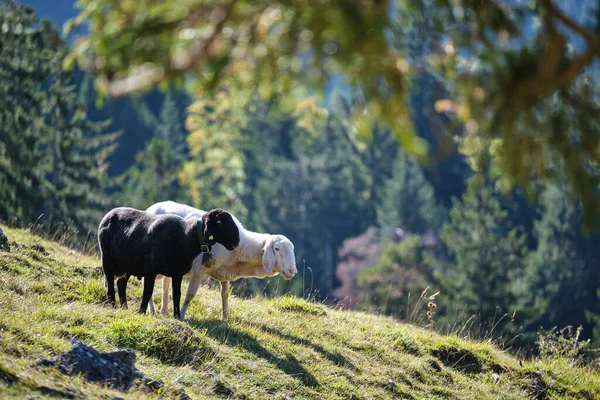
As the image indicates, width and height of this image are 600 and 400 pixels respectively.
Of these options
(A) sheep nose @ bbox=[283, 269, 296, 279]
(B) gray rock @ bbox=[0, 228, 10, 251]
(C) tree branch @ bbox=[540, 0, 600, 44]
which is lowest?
(A) sheep nose @ bbox=[283, 269, 296, 279]

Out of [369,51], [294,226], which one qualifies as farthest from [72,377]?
[294,226]

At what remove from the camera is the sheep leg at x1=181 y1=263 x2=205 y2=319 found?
1152cm

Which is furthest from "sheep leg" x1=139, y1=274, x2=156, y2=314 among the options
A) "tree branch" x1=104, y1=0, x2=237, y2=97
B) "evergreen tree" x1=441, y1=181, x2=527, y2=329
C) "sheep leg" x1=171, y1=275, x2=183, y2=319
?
"evergreen tree" x1=441, y1=181, x2=527, y2=329

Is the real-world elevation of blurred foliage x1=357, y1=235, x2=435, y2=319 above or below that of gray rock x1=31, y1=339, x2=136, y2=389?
below

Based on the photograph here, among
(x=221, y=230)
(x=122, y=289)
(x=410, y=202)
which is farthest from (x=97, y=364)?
(x=410, y=202)

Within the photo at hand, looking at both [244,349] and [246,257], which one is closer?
[244,349]

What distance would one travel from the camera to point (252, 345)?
35.2 ft

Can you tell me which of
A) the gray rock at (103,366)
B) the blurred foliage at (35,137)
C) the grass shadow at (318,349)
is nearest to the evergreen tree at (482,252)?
the blurred foliage at (35,137)

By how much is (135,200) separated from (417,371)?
40.8m

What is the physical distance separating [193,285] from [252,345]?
143 centimetres

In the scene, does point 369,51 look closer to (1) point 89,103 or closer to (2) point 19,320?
(2) point 19,320

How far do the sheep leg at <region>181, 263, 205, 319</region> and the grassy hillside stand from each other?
19 centimetres

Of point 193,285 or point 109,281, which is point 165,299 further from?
Answer: point 109,281

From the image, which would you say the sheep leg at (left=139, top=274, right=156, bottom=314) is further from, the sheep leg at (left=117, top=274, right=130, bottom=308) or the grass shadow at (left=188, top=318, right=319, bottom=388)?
the grass shadow at (left=188, top=318, right=319, bottom=388)
